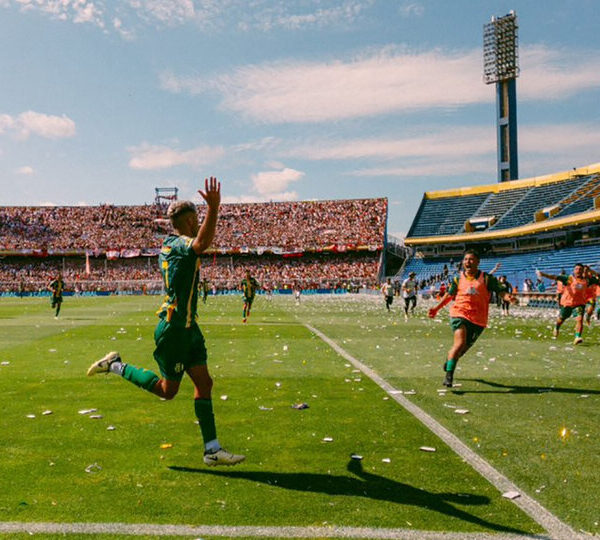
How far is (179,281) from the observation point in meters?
4.84

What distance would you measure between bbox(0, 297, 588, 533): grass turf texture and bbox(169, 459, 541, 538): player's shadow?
0.05 feet

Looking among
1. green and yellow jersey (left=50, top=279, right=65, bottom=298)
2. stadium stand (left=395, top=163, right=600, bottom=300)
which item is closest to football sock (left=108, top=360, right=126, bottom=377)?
green and yellow jersey (left=50, top=279, right=65, bottom=298)

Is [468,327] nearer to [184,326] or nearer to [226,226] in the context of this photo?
[184,326]

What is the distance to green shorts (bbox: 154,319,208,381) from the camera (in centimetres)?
488

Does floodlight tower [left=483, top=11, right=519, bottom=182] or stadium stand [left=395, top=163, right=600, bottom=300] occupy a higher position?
floodlight tower [left=483, top=11, right=519, bottom=182]

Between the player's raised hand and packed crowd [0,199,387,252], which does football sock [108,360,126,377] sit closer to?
the player's raised hand

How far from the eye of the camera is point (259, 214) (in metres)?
82.8

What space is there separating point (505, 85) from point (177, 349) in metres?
75.9

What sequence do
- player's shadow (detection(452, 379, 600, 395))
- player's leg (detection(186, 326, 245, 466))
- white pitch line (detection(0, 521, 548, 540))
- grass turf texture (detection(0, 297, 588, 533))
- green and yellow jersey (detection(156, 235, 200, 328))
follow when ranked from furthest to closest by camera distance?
player's shadow (detection(452, 379, 600, 395)) → player's leg (detection(186, 326, 245, 466)) → green and yellow jersey (detection(156, 235, 200, 328)) → grass turf texture (detection(0, 297, 588, 533)) → white pitch line (detection(0, 521, 548, 540))

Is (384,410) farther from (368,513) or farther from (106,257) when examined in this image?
(106,257)

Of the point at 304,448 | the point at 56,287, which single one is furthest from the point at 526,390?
the point at 56,287

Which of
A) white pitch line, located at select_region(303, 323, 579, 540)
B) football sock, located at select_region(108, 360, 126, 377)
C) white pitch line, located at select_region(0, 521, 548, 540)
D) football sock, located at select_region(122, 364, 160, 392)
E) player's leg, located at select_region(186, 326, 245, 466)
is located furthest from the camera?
football sock, located at select_region(108, 360, 126, 377)

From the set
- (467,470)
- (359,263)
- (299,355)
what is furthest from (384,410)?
(359,263)

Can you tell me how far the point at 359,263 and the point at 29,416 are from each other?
6901 cm
